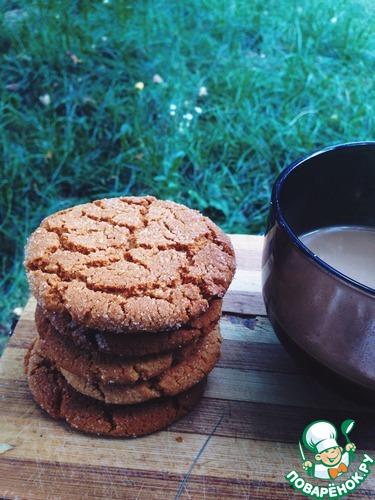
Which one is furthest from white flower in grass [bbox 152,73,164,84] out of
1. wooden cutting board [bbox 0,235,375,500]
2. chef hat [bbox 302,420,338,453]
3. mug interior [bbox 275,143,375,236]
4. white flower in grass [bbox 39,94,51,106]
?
chef hat [bbox 302,420,338,453]

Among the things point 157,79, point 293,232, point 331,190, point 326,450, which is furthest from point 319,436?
point 157,79

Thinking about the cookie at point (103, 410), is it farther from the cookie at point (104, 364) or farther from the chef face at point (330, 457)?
the chef face at point (330, 457)

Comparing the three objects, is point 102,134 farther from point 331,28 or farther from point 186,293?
point 186,293

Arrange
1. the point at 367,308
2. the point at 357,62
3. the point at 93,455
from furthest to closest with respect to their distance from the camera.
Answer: the point at 357,62 → the point at 93,455 → the point at 367,308

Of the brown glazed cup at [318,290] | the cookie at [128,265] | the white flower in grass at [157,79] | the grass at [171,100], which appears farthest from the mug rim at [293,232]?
the white flower in grass at [157,79]

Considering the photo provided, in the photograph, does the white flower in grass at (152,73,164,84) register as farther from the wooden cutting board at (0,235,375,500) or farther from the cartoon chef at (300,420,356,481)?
the cartoon chef at (300,420,356,481)

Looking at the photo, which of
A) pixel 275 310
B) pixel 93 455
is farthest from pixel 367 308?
pixel 93 455
